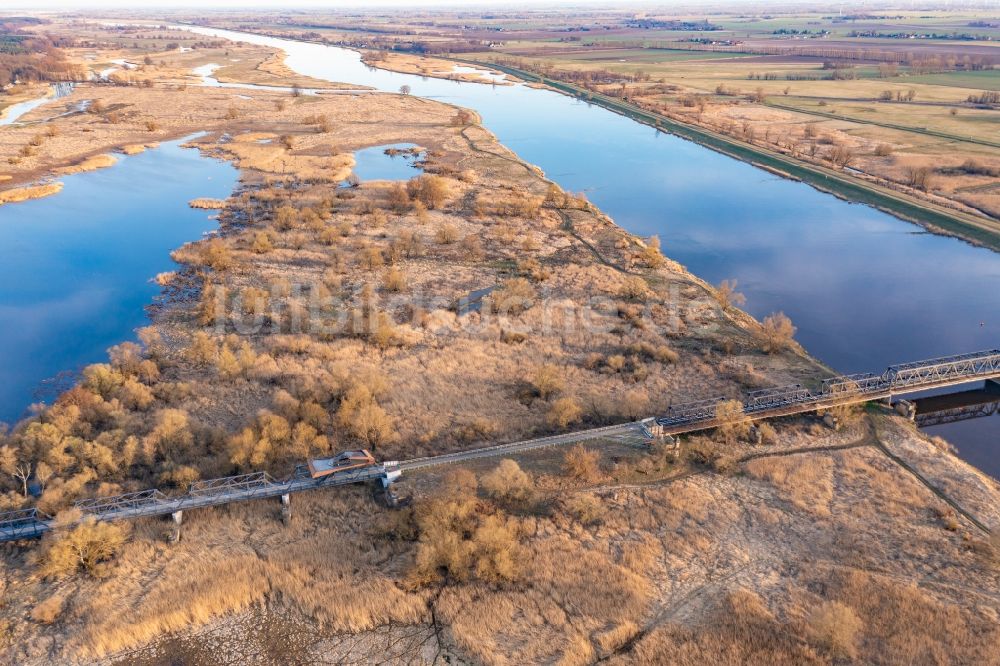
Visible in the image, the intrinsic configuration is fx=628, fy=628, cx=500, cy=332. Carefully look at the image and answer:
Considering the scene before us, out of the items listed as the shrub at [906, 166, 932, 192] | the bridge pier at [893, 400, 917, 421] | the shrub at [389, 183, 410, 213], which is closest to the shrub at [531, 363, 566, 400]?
the bridge pier at [893, 400, 917, 421]

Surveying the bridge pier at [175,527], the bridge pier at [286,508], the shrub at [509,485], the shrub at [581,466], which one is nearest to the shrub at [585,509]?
the shrub at [581,466]

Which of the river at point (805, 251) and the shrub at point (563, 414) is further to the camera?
the river at point (805, 251)

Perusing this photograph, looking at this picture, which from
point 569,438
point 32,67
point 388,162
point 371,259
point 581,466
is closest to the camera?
point 581,466

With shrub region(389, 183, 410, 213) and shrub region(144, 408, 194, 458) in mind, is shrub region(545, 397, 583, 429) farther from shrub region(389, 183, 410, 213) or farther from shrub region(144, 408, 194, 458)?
shrub region(389, 183, 410, 213)

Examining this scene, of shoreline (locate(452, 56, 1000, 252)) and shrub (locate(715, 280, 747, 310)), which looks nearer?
shrub (locate(715, 280, 747, 310))

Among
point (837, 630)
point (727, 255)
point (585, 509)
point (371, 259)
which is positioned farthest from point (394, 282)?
point (837, 630)

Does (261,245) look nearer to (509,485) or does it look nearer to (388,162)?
(388,162)

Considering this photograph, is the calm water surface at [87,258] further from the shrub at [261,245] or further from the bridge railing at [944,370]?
the bridge railing at [944,370]
